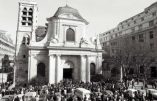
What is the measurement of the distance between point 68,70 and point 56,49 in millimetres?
5744

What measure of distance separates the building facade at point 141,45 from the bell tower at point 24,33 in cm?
2025

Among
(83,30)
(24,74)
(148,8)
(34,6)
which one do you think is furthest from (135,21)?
(24,74)

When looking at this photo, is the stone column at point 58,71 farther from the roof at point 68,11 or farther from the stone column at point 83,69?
the roof at point 68,11

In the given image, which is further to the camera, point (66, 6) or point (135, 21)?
point (135, 21)

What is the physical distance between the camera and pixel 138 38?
160ft

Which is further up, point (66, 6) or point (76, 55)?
point (66, 6)

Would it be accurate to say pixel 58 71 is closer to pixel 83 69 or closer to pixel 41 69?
pixel 41 69

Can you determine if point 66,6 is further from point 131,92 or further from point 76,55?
point 131,92

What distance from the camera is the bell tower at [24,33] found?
38.1m

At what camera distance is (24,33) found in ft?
127

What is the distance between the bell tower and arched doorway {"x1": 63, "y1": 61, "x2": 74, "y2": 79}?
8517 mm

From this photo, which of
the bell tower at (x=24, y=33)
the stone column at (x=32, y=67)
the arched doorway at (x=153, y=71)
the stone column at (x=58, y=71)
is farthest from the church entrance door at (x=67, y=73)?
the arched doorway at (x=153, y=71)

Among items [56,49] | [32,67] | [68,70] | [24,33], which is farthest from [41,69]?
[24,33]

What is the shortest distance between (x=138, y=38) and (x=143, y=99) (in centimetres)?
3320
